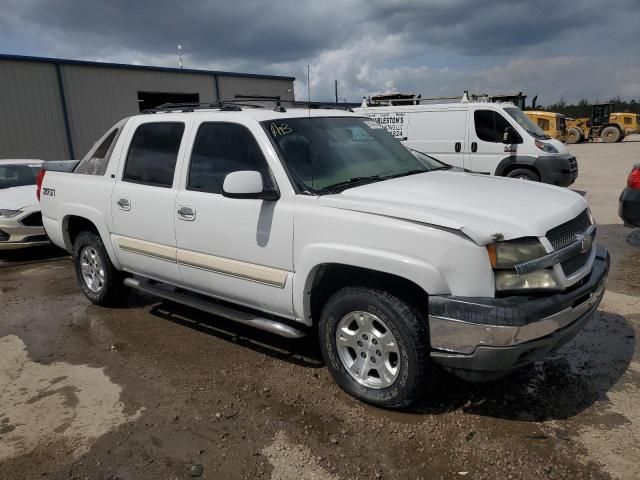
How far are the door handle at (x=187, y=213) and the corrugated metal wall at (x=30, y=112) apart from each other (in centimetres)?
1439

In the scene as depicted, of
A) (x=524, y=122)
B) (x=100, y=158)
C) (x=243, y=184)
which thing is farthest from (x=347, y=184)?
(x=524, y=122)

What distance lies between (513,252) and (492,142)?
854 cm

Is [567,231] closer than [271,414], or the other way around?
[567,231]

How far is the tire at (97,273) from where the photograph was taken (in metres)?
5.13

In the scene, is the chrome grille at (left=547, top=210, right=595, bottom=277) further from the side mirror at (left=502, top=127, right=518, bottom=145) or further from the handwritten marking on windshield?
the side mirror at (left=502, top=127, right=518, bottom=145)

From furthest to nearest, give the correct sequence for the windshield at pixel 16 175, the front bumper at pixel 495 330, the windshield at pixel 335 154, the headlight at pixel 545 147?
the headlight at pixel 545 147 < the windshield at pixel 16 175 < the windshield at pixel 335 154 < the front bumper at pixel 495 330

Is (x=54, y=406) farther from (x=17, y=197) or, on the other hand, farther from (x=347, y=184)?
(x=17, y=197)

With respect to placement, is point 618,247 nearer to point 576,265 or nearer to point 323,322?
point 576,265

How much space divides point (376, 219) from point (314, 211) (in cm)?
46

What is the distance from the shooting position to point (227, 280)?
12.6 ft

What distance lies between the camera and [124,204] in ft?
15.0

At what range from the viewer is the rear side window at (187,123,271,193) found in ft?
12.2

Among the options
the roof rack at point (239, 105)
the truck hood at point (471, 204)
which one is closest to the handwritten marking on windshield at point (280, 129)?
the roof rack at point (239, 105)

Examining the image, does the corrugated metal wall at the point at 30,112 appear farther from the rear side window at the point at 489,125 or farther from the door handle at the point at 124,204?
the door handle at the point at 124,204
